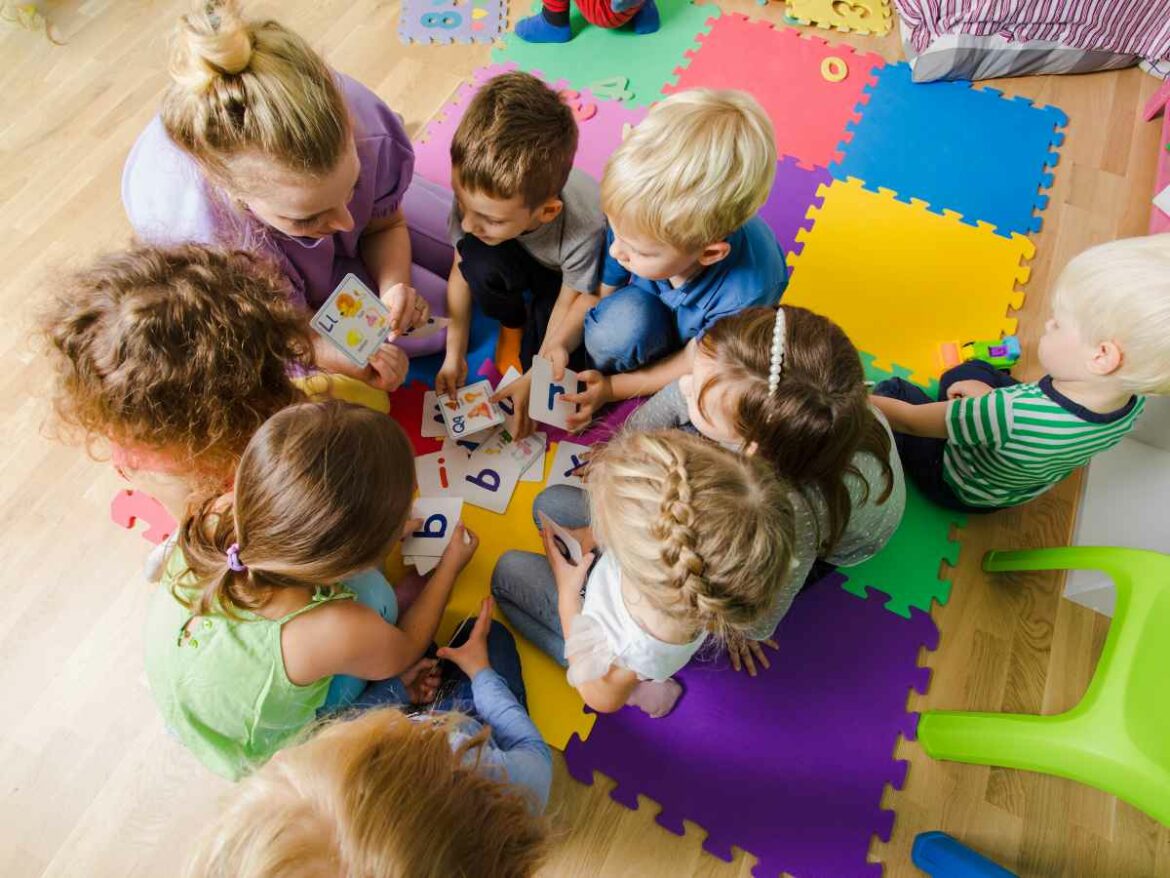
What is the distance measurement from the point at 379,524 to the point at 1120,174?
104 inches

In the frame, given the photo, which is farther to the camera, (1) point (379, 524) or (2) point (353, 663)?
(2) point (353, 663)

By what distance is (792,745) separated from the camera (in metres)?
1.69

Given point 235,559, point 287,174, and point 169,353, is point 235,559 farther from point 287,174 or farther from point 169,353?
point 287,174

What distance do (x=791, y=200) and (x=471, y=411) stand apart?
4.09ft

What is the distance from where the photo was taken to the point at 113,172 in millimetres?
2424

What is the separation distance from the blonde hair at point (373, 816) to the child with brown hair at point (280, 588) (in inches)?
13.1

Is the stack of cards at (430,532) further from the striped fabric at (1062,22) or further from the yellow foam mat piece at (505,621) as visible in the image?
the striped fabric at (1062,22)

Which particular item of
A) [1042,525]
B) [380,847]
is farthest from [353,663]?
[1042,525]

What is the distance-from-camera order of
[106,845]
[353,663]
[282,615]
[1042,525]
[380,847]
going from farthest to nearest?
[1042,525] < [106,845] < [353,663] < [282,615] < [380,847]

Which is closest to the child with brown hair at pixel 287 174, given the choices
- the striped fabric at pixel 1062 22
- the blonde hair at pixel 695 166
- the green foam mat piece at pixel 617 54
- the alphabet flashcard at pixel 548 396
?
the alphabet flashcard at pixel 548 396

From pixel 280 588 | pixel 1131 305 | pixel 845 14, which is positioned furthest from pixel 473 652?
pixel 845 14

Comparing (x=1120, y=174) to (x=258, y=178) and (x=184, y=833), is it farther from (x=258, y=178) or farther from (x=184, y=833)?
(x=184, y=833)

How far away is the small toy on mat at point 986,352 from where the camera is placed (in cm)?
204

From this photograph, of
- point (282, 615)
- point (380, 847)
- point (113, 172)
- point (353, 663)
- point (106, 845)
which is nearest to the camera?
point (380, 847)
